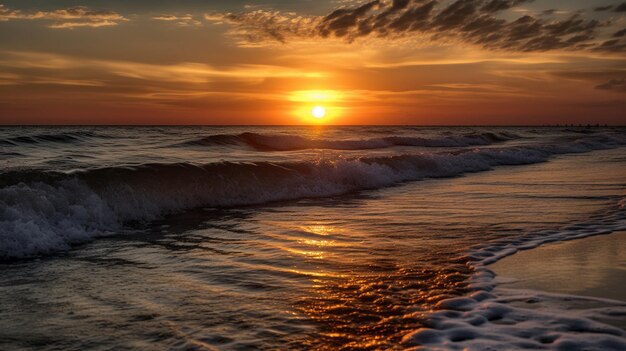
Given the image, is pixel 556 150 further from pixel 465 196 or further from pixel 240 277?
pixel 240 277

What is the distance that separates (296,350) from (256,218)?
608 centimetres

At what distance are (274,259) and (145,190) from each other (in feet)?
18.5

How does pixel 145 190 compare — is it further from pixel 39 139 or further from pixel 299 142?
pixel 299 142

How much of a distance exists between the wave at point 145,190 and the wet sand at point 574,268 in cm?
577

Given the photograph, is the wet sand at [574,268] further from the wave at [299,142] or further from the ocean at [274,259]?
the wave at [299,142]

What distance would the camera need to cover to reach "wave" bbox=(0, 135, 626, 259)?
766cm

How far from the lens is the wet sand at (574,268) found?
4941mm

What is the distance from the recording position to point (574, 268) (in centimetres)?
564

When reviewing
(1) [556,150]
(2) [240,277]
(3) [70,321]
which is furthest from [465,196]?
(1) [556,150]

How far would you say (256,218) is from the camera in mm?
9625

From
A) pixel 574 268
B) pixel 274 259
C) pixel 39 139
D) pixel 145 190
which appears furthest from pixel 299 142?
pixel 574 268

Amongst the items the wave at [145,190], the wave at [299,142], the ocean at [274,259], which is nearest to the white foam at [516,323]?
the ocean at [274,259]

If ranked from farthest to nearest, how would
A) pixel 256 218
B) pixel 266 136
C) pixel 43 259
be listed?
1. pixel 266 136
2. pixel 256 218
3. pixel 43 259

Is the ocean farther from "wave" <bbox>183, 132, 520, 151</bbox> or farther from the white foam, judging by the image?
"wave" <bbox>183, 132, 520, 151</bbox>
